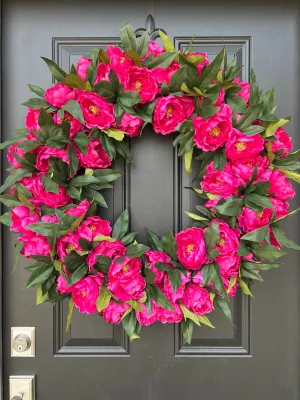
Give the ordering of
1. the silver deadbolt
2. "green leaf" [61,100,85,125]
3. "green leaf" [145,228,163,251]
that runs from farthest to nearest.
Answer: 1. the silver deadbolt
2. "green leaf" [145,228,163,251]
3. "green leaf" [61,100,85,125]

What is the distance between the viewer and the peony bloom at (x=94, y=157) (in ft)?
2.78

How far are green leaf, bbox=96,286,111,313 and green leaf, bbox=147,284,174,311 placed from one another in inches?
4.3

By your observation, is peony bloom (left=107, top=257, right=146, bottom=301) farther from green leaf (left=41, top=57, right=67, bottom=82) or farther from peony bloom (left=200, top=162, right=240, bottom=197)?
green leaf (left=41, top=57, right=67, bottom=82)

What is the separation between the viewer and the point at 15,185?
849mm

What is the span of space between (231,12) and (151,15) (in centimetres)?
25

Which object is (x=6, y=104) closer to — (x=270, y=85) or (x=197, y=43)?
(x=197, y=43)

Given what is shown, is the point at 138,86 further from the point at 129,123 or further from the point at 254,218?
the point at 254,218

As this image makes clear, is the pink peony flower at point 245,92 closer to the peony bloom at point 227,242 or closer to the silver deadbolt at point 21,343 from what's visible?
the peony bloom at point 227,242

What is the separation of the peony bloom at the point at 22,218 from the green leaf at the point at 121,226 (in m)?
0.21

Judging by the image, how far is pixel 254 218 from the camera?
32.5 inches

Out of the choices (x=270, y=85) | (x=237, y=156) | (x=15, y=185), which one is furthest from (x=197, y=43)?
(x=15, y=185)

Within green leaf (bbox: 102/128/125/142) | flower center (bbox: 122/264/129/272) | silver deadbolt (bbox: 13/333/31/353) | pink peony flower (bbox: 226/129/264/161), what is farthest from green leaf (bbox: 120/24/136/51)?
silver deadbolt (bbox: 13/333/31/353)

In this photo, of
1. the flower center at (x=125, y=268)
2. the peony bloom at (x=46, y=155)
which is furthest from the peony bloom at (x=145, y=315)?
the peony bloom at (x=46, y=155)

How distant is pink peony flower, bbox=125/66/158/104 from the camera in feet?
2.65
